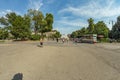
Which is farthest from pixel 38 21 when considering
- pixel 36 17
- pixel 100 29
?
pixel 100 29

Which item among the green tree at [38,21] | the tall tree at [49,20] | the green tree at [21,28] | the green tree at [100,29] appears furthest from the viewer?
the tall tree at [49,20]

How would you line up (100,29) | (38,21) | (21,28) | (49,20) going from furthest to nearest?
(49,20) < (100,29) < (38,21) < (21,28)

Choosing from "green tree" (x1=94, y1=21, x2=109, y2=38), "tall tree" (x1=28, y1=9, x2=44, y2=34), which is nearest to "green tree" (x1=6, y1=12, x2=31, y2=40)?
"tall tree" (x1=28, y1=9, x2=44, y2=34)

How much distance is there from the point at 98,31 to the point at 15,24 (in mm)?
41307

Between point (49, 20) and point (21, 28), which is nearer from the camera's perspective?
point (21, 28)

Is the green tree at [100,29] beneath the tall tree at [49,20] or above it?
beneath

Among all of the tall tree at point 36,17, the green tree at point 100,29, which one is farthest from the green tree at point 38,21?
the green tree at point 100,29

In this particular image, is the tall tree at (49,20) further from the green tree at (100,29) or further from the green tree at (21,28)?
the green tree at (100,29)

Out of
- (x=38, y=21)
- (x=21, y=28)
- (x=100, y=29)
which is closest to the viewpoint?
(x=21, y=28)

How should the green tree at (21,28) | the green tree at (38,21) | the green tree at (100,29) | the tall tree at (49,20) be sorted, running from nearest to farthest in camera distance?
1. the green tree at (21,28)
2. the green tree at (38,21)
3. the green tree at (100,29)
4. the tall tree at (49,20)

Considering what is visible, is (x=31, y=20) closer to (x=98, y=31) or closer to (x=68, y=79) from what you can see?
(x=98, y=31)

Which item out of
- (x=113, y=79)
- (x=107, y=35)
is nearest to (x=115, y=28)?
(x=107, y=35)

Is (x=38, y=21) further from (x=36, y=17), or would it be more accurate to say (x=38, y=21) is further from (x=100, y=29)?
(x=100, y=29)

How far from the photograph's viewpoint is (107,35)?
89.2m
